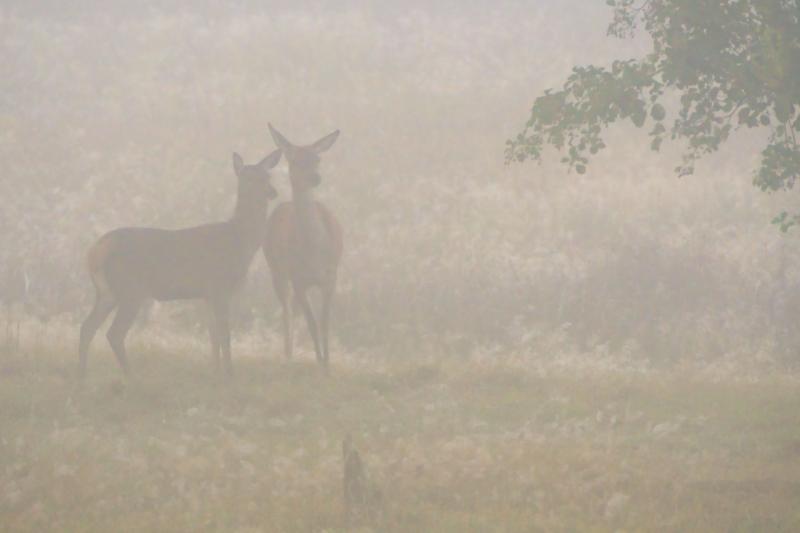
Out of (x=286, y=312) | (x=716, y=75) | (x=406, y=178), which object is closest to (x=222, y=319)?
(x=286, y=312)

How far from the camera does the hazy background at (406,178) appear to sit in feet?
58.0

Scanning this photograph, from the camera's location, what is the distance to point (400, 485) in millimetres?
8375

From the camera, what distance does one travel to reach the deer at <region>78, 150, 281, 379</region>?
12.6 metres

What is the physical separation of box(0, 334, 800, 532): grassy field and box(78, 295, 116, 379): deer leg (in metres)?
0.35

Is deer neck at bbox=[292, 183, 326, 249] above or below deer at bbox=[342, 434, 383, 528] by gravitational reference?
above

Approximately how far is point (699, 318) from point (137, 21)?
2190cm

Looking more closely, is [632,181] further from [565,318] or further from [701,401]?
[701,401]

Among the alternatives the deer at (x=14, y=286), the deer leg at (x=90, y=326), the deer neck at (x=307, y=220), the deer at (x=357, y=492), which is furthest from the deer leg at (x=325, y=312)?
the deer at (x=14, y=286)

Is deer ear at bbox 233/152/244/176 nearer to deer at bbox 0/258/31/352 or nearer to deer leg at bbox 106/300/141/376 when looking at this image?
deer leg at bbox 106/300/141/376

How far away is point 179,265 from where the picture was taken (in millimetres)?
12852

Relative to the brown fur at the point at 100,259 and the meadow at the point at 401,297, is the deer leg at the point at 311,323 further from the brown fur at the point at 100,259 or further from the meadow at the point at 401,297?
the brown fur at the point at 100,259

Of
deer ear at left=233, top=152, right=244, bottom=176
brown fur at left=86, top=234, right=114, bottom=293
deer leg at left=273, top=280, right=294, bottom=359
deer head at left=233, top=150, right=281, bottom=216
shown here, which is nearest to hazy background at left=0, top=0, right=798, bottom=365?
deer leg at left=273, top=280, right=294, bottom=359

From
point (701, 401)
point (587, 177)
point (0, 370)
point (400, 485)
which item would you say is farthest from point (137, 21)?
point (400, 485)

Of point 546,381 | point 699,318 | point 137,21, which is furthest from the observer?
point 137,21
